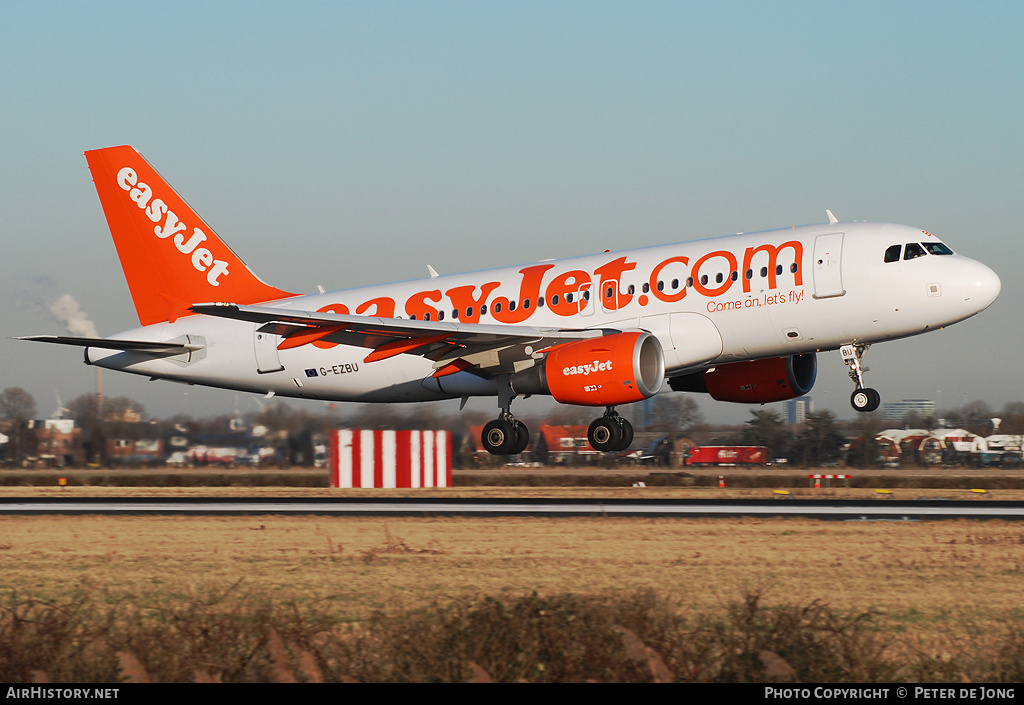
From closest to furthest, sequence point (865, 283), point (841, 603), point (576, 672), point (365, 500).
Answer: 1. point (576, 672)
2. point (841, 603)
3. point (865, 283)
4. point (365, 500)

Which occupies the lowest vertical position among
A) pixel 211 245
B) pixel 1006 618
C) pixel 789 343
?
pixel 1006 618

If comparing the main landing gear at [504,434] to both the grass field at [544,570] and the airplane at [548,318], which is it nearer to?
the airplane at [548,318]

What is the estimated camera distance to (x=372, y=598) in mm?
17406

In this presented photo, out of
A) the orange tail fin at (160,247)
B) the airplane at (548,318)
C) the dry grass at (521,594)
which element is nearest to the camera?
the dry grass at (521,594)

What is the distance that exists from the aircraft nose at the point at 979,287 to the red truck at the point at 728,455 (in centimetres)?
3988

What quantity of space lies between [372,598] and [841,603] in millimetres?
7196

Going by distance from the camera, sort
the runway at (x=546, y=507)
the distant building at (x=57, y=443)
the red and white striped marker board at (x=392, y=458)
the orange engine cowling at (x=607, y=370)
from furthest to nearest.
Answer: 1. the distant building at (x=57, y=443)
2. the red and white striped marker board at (x=392, y=458)
3. the runway at (x=546, y=507)
4. the orange engine cowling at (x=607, y=370)

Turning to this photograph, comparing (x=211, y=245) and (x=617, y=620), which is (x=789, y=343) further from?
(x=211, y=245)

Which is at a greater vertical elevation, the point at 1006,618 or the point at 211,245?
the point at 211,245

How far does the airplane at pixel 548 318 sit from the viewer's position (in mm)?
24641

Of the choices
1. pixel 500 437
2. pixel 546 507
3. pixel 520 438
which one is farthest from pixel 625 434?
pixel 546 507

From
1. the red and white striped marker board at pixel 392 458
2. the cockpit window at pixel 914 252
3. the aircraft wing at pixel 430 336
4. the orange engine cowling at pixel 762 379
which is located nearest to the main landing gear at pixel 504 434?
the aircraft wing at pixel 430 336

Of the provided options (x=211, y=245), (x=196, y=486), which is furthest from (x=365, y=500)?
(x=196, y=486)
